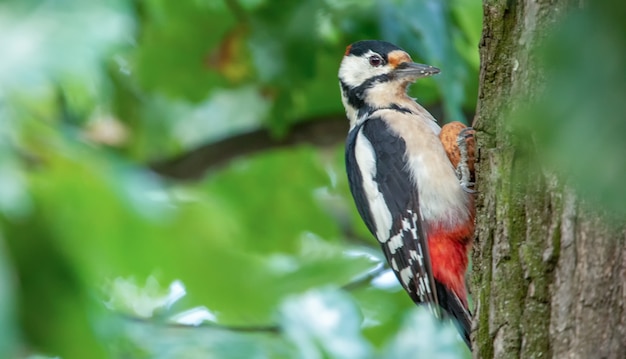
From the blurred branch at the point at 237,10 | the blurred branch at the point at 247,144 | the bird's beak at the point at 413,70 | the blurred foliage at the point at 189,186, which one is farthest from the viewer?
the blurred branch at the point at 247,144

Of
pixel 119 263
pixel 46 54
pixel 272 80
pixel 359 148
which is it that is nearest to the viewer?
pixel 46 54

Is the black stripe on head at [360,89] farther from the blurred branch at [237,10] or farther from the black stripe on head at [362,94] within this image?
the blurred branch at [237,10]

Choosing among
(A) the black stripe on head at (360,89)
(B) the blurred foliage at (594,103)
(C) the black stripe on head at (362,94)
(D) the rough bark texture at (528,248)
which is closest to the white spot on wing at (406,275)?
(C) the black stripe on head at (362,94)

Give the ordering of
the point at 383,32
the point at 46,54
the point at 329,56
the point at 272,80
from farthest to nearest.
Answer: the point at 329,56 < the point at 272,80 < the point at 383,32 < the point at 46,54

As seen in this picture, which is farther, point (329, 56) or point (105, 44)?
point (329, 56)

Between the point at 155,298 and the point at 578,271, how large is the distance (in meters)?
2.95

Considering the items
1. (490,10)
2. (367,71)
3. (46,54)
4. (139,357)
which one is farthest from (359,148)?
(46,54)

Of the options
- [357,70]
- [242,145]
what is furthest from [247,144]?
[357,70]

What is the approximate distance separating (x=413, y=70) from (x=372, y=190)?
1.88ft

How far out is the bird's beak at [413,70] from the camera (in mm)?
3182

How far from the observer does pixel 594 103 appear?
430 mm

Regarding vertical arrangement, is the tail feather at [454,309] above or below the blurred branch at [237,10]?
below

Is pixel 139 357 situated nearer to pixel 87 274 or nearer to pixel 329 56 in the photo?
pixel 87 274

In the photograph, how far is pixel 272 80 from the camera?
160 inches
